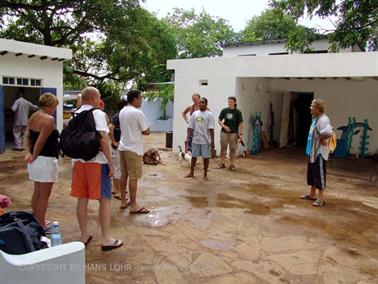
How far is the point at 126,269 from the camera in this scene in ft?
11.4

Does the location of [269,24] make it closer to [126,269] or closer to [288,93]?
[288,93]

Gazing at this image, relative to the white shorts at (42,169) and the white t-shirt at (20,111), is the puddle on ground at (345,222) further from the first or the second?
the white t-shirt at (20,111)

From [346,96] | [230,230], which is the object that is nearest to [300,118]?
[346,96]

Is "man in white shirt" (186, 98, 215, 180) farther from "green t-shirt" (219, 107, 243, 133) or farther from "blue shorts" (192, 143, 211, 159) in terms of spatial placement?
"green t-shirt" (219, 107, 243, 133)

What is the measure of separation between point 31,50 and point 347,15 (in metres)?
11.0

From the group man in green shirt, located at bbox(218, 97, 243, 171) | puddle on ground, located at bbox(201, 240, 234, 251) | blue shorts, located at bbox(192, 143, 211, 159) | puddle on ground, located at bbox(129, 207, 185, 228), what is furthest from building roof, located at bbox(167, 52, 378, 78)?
puddle on ground, located at bbox(201, 240, 234, 251)

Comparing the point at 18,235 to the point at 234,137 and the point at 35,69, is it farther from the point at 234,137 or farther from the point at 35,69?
the point at 35,69

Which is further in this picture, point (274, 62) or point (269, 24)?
point (269, 24)

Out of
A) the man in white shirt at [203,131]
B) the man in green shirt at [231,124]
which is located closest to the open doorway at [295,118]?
the man in green shirt at [231,124]

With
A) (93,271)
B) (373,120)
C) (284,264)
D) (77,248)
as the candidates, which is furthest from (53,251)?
(373,120)

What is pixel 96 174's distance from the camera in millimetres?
3713

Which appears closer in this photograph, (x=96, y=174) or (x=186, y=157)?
(x=96, y=174)

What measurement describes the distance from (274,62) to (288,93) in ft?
→ 11.6

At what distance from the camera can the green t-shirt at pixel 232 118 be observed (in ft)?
27.8
